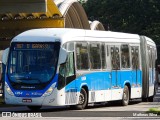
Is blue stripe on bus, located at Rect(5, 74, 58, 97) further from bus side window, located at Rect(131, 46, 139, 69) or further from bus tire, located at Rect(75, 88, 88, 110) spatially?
bus side window, located at Rect(131, 46, 139, 69)

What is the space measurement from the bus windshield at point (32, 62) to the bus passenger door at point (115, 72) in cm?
407

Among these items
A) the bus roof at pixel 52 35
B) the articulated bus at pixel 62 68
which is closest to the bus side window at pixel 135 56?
the articulated bus at pixel 62 68

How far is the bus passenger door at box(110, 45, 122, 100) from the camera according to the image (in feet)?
83.7

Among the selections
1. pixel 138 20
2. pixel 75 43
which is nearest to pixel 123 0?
pixel 138 20

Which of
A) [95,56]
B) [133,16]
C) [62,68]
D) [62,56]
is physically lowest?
[62,68]

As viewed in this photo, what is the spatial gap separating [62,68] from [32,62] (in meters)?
1.01

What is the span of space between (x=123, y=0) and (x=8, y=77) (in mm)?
56056

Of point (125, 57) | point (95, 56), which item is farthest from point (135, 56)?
point (95, 56)

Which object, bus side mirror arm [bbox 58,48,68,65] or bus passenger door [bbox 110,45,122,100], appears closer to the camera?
bus side mirror arm [bbox 58,48,68,65]

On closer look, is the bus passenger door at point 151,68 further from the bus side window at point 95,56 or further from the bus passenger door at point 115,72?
the bus side window at point 95,56

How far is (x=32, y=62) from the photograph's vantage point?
22.0 metres

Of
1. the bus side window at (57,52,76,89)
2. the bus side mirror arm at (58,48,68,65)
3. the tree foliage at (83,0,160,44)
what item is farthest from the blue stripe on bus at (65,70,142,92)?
the tree foliage at (83,0,160,44)

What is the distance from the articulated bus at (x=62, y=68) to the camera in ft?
71.2

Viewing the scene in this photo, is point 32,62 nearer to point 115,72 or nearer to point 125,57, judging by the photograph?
point 115,72
